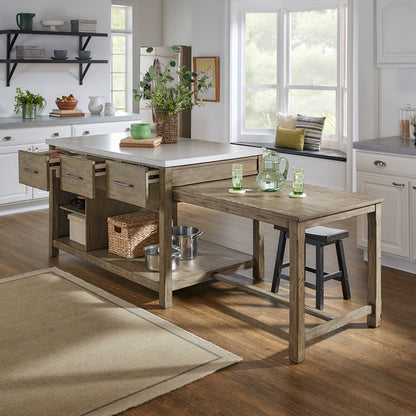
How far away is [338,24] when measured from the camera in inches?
269

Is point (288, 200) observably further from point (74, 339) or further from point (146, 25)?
point (146, 25)

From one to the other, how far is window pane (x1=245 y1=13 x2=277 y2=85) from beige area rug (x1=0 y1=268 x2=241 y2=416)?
4.26 m

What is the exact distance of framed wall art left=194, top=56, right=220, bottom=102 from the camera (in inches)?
296

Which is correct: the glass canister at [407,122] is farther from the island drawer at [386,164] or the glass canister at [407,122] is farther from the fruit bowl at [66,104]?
the fruit bowl at [66,104]

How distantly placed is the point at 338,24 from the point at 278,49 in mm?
788

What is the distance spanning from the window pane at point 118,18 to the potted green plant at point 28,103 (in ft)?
10.4

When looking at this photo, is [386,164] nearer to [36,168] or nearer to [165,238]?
[165,238]

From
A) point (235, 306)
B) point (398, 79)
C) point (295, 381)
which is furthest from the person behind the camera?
point (398, 79)

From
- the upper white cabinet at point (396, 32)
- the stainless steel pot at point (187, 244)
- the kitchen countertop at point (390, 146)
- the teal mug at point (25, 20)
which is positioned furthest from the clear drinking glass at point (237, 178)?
the teal mug at point (25, 20)

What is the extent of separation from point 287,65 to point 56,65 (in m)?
2.58

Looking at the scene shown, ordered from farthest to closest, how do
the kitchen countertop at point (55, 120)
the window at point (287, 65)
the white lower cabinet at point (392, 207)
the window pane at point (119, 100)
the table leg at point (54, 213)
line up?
the window pane at point (119, 100) < the window at point (287, 65) < the kitchen countertop at point (55, 120) < the table leg at point (54, 213) < the white lower cabinet at point (392, 207)

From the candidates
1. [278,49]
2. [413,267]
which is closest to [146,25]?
[278,49]

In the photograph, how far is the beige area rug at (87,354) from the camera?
268 cm

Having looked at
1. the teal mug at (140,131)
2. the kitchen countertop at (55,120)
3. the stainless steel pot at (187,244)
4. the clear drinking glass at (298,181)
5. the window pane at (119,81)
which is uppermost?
the window pane at (119,81)
